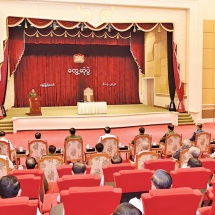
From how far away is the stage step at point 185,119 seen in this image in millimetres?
13203

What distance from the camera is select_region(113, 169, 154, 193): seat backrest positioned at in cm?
338

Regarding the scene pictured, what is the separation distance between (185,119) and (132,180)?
10328mm

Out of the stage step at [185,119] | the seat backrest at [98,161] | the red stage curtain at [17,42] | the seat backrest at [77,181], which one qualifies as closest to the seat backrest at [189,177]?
the seat backrest at [77,181]

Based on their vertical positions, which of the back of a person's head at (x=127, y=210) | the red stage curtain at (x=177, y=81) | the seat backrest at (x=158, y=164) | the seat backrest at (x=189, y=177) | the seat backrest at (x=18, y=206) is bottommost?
the seat backrest at (x=158, y=164)

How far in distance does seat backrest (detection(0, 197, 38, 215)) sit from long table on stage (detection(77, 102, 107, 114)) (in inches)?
426

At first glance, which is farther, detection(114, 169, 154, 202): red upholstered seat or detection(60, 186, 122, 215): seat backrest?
detection(114, 169, 154, 202): red upholstered seat

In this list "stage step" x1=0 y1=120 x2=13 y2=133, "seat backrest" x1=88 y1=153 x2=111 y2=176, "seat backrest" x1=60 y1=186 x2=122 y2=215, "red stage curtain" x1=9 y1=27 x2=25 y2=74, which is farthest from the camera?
→ "red stage curtain" x1=9 y1=27 x2=25 y2=74

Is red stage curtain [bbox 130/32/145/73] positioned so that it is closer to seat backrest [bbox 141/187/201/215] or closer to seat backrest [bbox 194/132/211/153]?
seat backrest [bbox 194/132/211/153]

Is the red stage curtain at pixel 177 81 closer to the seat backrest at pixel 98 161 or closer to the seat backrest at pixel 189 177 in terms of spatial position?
the seat backrest at pixel 98 161

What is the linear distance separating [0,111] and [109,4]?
561 centimetres

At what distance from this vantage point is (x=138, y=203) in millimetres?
2660

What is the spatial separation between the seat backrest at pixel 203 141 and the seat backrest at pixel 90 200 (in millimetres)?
5288

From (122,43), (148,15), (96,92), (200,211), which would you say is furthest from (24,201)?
(96,92)

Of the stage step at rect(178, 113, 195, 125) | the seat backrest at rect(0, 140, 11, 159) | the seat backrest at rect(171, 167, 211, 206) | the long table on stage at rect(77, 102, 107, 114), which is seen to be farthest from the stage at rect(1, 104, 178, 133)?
the seat backrest at rect(171, 167, 211, 206)
